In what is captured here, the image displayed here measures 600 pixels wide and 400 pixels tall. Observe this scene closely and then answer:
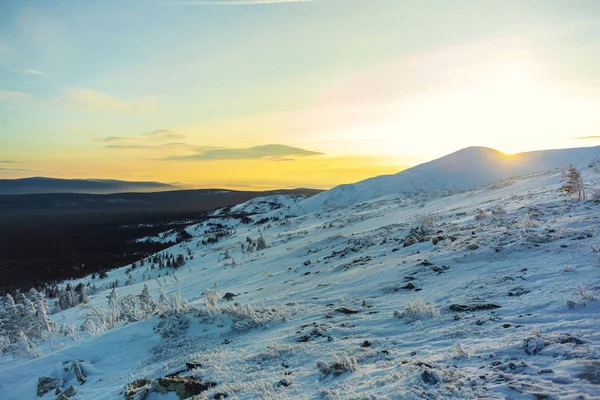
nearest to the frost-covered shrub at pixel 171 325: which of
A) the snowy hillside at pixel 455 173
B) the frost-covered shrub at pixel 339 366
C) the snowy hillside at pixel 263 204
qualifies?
the frost-covered shrub at pixel 339 366

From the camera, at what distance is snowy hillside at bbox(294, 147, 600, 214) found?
7544 centimetres

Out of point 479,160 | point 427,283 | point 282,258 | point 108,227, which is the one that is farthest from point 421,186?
point 108,227

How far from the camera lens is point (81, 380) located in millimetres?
8000

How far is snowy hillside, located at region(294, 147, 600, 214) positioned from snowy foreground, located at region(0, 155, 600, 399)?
6355cm

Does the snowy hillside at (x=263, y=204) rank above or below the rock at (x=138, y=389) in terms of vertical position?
below

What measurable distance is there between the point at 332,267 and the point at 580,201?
11611 mm

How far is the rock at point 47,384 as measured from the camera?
7.81m

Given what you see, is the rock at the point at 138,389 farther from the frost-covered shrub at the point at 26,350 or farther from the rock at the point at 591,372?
the rock at the point at 591,372

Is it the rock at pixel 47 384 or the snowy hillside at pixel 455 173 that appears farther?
the snowy hillside at pixel 455 173

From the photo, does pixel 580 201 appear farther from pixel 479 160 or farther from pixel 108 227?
pixel 108 227

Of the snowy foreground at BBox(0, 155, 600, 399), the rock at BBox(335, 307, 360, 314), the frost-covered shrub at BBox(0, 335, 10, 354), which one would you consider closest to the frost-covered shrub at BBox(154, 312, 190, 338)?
the snowy foreground at BBox(0, 155, 600, 399)

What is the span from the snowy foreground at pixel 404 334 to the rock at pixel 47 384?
0.20 metres

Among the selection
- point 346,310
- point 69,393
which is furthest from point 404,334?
point 69,393

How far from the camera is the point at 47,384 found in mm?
7926
